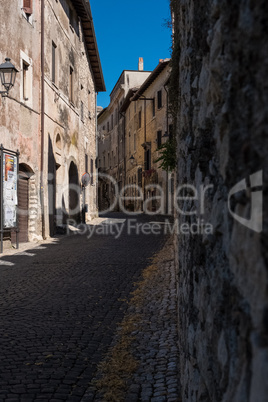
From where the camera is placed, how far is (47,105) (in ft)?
46.8

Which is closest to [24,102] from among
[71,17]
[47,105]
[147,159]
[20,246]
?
[47,105]

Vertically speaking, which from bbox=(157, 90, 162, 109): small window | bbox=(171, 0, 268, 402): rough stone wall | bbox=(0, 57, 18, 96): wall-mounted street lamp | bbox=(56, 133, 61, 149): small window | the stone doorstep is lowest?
the stone doorstep

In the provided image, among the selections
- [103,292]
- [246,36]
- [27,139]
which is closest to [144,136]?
[27,139]

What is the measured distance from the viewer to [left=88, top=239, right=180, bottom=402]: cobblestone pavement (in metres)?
2.87

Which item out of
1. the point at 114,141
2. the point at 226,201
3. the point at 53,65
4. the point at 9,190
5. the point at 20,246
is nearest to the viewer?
the point at 226,201

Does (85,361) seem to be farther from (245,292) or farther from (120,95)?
(120,95)

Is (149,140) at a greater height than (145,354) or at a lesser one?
greater

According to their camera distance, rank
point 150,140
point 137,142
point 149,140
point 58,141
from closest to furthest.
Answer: point 58,141 < point 150,140 < point 149,140 < point 137,142

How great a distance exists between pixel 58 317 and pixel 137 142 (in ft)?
103

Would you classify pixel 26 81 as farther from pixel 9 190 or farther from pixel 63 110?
pixel 9 190

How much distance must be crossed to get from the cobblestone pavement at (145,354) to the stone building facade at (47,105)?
23.8 ft

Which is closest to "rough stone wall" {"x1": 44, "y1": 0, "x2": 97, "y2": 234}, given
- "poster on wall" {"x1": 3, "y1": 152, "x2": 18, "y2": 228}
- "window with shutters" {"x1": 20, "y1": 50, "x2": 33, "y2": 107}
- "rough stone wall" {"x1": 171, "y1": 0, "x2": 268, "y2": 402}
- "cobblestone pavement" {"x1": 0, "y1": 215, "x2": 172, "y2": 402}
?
"window with shutters" {"x1": 20, "y1": 50, "x2": 33, "y2": 107}

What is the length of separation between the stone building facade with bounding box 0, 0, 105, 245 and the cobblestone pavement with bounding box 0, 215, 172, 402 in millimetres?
4139

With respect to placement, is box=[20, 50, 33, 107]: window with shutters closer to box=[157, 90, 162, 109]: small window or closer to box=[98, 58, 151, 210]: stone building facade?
box=[157, 90, 162, 109]: small window
